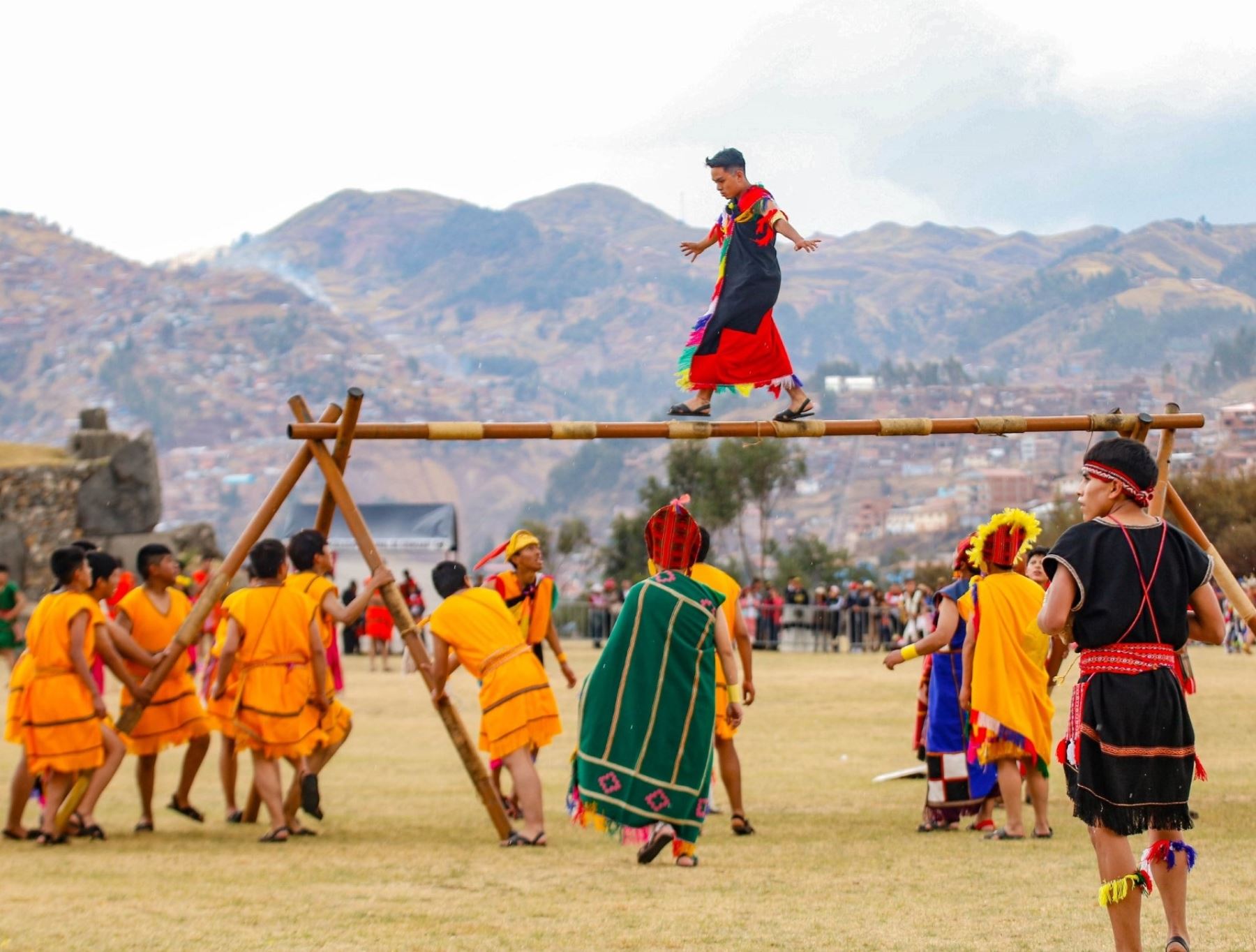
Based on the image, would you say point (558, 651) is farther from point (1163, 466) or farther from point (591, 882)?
point (1163, 466)

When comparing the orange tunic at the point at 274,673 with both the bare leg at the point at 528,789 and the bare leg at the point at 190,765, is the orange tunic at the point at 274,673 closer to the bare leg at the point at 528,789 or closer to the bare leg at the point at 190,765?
the bare leg at the point at 190,765

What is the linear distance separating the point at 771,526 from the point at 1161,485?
6653 inches

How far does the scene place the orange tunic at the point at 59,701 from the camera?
10172mm

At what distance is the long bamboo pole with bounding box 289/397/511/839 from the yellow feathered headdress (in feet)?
10.7

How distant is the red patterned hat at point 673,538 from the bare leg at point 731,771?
1787 mm

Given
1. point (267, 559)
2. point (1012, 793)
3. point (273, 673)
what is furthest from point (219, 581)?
point (1012, 793)

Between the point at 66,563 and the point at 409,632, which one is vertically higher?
the point at 66,563

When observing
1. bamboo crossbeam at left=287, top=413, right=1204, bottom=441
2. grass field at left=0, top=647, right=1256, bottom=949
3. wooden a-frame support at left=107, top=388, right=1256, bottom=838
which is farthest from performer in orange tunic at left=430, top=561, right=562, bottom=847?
bamboo crossbeam at left=287, top=413, right=1204, bottom=441

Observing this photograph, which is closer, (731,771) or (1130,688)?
(1130,688)

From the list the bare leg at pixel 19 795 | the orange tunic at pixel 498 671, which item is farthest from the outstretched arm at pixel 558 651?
the bare leg at pixel 19 795

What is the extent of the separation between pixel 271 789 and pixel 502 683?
171 cm

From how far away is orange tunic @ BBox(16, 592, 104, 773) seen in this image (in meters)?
10.2

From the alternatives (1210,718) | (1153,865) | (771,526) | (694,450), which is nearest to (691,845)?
(1153,865)

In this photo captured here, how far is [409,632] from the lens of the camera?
33.1 feet
